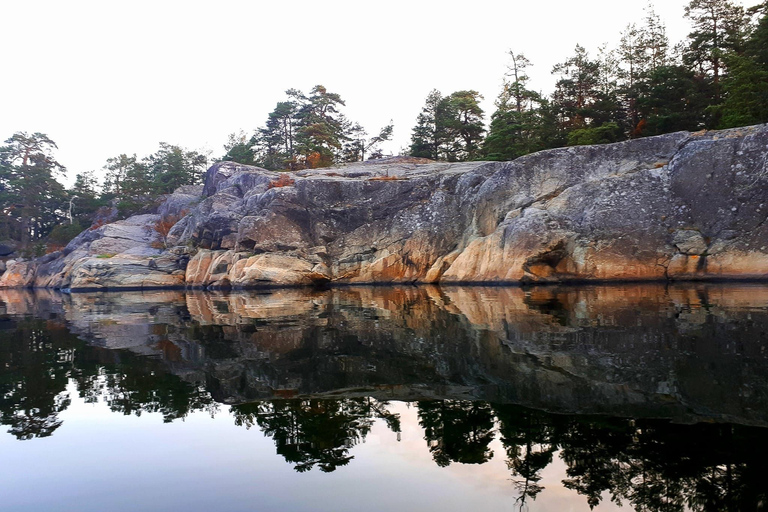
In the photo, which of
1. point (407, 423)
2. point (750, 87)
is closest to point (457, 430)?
point (407, 423)

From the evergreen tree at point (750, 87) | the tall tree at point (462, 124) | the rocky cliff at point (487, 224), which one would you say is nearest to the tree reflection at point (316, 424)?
the rocky cliff at point (487, 224)

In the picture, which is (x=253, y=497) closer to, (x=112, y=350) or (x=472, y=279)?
(x=112, y=350)

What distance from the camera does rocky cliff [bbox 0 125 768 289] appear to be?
18.1 m

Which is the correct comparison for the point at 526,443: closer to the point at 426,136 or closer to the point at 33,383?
the point at 33,383

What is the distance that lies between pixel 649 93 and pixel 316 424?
35649mm

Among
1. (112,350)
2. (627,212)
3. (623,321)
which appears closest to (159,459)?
(112,350)

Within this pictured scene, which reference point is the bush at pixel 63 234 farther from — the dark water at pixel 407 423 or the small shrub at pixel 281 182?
the dark water at pixel 407 423

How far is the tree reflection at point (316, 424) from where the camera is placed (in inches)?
132

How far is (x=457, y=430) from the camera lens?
363cm

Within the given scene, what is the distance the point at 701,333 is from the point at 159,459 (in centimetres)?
691

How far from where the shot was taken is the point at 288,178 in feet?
119

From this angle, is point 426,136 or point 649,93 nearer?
point 649,93

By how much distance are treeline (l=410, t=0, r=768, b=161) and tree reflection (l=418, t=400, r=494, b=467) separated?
2788 cm

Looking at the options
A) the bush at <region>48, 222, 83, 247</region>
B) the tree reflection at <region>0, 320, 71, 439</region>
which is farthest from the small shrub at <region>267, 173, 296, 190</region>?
the bush at <region>48, 222, 83, 247</region>
